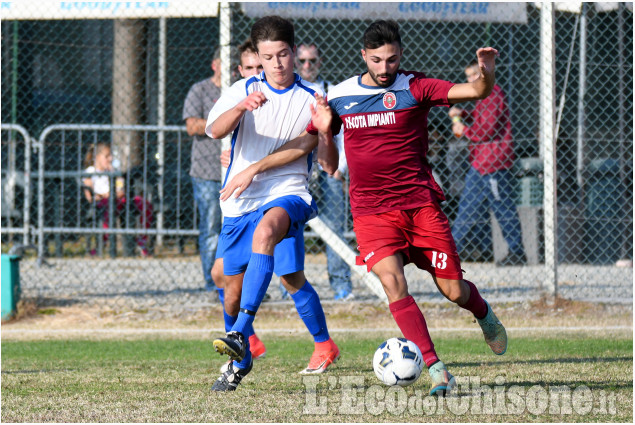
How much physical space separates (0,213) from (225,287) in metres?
6.45

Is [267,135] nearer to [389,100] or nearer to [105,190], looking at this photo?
[389,100]

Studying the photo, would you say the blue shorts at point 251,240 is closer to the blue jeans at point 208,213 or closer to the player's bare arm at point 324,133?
the player's bare arm at point 324,133

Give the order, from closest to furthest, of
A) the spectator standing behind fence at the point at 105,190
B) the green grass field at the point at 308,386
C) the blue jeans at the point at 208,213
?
the green grass field at the point at 308,386 → the blue jeans at the point at 208,213 → the spectator standing behind fence at the point at 105,190

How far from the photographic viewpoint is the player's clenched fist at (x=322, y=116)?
5137mm

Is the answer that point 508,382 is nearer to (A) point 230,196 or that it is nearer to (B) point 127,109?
(A) point 230,196

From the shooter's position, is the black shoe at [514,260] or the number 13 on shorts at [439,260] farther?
the black shoe at [514,260]

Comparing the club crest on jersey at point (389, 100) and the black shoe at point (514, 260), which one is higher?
the club crest on jersey at point (389, 100)

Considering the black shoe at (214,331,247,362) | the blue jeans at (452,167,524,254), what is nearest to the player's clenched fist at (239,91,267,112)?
the black shoe at (214,331,247,362)

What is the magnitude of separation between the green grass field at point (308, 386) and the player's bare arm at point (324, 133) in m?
1.26

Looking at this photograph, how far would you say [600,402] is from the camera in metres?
4.54

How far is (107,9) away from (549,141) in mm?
4574

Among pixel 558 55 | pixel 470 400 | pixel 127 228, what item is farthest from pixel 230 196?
Answer: pixel 558 55

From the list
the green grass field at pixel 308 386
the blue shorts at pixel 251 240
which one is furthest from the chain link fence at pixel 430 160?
the blue shorts at pixel 251 240

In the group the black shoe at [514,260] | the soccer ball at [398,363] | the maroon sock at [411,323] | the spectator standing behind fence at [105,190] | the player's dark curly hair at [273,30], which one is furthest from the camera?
the spectator standing behind fence at [105,190]
